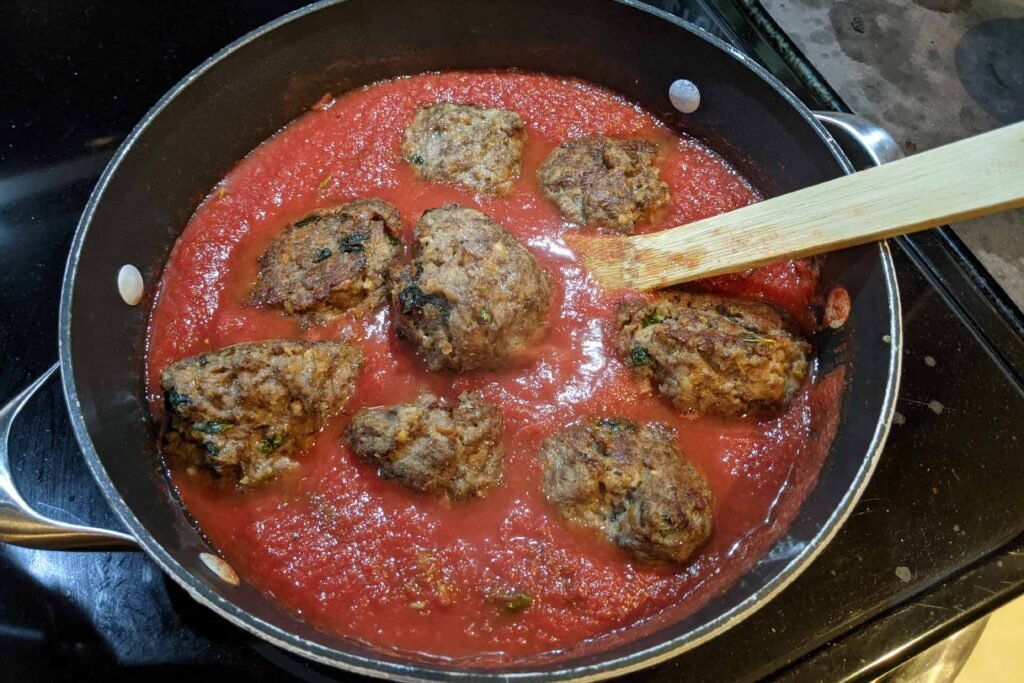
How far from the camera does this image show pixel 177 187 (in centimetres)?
289

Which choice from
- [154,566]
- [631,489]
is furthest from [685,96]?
[154,566]

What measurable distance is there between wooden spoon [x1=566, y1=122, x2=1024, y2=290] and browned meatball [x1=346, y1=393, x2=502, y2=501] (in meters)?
0.77

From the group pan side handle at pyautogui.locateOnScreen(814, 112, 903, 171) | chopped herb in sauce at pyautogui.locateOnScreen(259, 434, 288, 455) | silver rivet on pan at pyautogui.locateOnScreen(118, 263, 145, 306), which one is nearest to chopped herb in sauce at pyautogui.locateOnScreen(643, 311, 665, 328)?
pan side handle at pyautogui.locateOnScreen(814, 112, 903, 171)

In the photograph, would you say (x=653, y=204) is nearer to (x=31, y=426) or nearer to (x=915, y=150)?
(x=915, y=150)

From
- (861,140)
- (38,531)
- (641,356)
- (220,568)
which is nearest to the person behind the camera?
(38,531)

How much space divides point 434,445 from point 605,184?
1287 millimetres

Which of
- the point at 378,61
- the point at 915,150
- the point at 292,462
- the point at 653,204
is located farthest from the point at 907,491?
the point at 378,61

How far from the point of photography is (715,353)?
2531 millimetres

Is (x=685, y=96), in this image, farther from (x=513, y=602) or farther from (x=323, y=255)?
(x=513, y=602)

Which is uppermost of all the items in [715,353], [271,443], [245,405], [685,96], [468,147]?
[468,147]

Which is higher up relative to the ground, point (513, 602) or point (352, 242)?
point (352, 242)

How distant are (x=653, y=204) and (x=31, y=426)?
98.9 inches

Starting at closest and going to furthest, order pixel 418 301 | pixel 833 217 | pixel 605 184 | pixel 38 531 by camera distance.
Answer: pixel 38 531
pixel 833 217
pixel 418 301
pixel 605 184

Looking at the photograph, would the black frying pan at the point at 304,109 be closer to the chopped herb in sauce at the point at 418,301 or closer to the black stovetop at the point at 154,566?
the black stovetop at the point at 154,566
